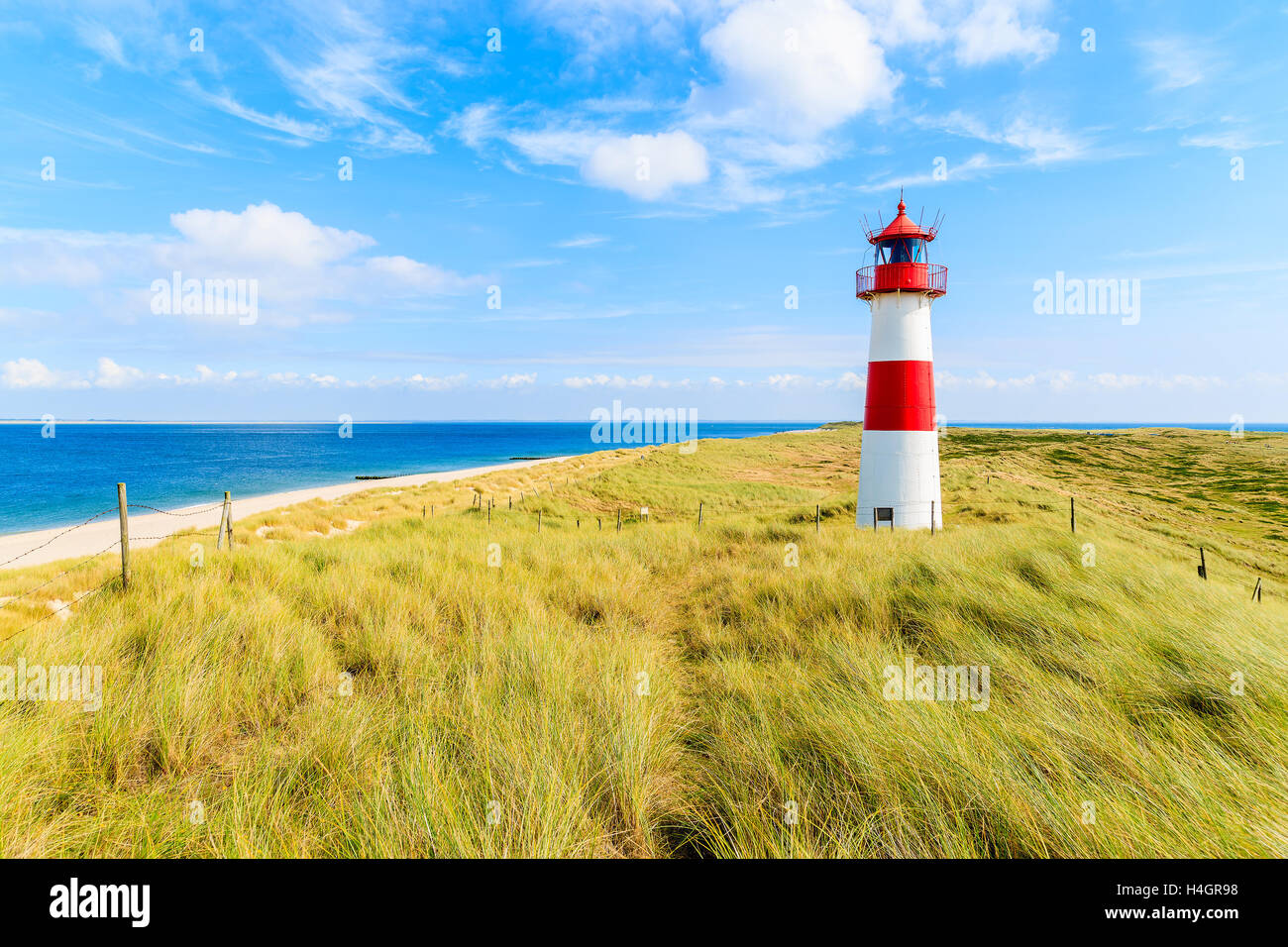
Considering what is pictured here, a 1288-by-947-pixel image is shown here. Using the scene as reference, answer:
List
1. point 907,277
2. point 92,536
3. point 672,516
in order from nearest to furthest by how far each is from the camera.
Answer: point 907,277 → point 672,516 → point 92,536

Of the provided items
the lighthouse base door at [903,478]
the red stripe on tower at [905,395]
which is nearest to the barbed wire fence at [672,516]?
the lighthouse base door at [903,478]

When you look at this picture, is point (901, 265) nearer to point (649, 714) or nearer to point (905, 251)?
point (905, 251)

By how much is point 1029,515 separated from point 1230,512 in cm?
1548

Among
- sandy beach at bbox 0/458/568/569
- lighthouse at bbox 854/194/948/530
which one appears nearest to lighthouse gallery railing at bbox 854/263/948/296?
lighthouse at bbox 854/194/948/530

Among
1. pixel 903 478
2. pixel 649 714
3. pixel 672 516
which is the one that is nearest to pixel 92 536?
pixel 672 516

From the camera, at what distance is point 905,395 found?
41.2 ft

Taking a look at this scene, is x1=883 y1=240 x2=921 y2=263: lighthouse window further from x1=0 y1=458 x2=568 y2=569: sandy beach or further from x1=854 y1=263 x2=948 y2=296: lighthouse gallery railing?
x1=0 y1=458 x2=568 y2=569: sandy beach

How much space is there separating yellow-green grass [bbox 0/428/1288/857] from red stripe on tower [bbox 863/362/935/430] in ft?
15.7

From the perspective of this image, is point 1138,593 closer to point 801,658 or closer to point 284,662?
point 801,658

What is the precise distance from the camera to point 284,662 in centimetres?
461

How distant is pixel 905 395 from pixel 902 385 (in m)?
0.26

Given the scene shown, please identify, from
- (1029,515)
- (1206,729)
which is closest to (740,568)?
(1206,729)

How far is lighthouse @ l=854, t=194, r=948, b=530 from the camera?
1252 cm
